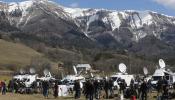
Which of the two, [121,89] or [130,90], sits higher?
[121,89]

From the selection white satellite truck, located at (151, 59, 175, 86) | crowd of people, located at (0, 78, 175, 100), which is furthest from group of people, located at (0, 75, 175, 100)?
white satellite truck, located at (151, 59, 175, 86)

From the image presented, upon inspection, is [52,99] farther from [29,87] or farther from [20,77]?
[20,77]

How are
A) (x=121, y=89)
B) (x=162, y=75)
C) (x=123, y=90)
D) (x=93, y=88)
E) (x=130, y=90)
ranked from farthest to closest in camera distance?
(x=162, y=75)
(x=121, y=89)
(x=123, y=90)
(x=130, y=90)
(x=93, y=88)

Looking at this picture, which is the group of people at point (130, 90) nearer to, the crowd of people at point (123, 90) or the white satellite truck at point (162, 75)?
the crowd of people at point (123, 90)

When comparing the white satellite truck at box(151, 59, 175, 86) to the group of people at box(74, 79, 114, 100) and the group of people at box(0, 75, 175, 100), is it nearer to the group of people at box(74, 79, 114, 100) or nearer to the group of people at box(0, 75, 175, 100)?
the group of people at box(0, 75, 175, 100)

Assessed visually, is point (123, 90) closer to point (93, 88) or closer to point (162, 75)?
point (93, 88)

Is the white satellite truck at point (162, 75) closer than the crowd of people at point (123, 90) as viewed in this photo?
No

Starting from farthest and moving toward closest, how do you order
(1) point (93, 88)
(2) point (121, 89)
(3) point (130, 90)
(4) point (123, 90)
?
1. (2) point (121, 89)
2. (4) point (123, 90)
3. (3) point (130, 90)
4. (1) point (93, 88)

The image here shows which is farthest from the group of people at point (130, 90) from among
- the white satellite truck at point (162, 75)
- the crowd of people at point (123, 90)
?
the white satellite truck at point (162, 75)

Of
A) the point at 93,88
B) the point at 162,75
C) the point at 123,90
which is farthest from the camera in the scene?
the point at 162,75

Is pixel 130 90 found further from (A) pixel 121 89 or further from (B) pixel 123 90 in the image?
(A) pixel 121 89

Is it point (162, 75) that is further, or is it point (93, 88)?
point (162, 75)

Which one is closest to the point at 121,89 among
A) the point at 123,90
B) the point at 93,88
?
the point at 123,90

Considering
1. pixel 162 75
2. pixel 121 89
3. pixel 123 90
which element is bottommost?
pixel 123 90
